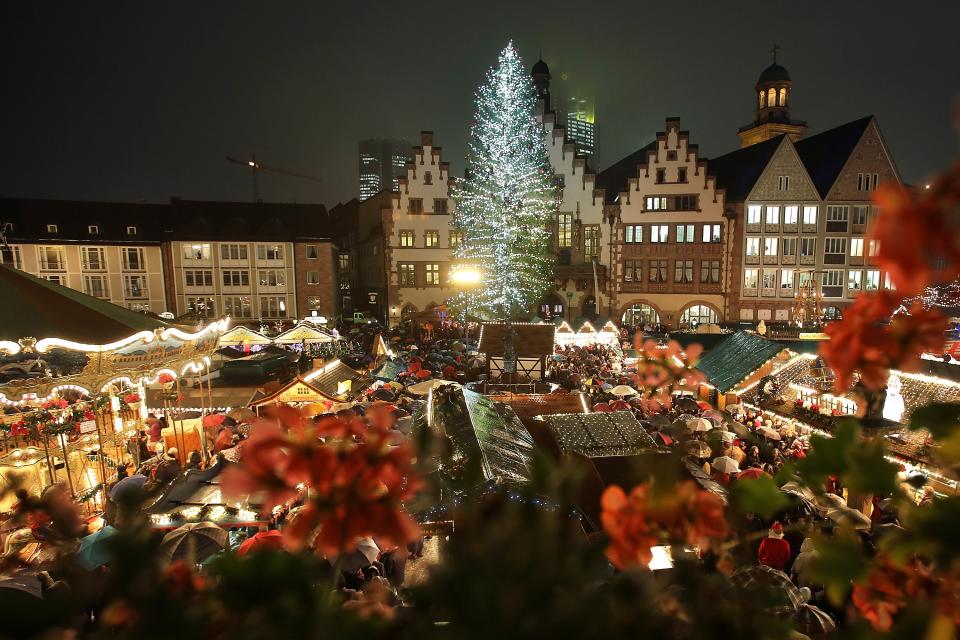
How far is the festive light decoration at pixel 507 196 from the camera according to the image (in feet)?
98.0

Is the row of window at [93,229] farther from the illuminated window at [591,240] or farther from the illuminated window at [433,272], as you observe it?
the illuminated window at [591,240]

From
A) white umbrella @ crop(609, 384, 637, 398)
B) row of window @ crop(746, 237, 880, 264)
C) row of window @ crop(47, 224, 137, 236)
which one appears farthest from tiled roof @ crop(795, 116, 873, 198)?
row of window @ crop(47, 224, 137, 236)

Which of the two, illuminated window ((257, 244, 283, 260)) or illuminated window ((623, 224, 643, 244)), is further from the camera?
illuminated window ((257, 244, 283, 260))

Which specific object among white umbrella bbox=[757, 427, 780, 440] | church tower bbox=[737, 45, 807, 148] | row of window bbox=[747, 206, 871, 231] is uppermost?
church tower bbox=[737, 45, 807, 148]

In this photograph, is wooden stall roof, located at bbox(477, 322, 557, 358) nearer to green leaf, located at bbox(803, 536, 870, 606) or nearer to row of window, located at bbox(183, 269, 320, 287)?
green leaf, located at bbox(803, 536, 870, 606)

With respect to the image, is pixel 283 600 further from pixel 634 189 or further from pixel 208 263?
pixel 208 263

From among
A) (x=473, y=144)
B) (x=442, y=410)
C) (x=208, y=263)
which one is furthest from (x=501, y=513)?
(x=208, y=263)

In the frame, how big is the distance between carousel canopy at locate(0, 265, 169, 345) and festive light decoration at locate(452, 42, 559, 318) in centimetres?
2226

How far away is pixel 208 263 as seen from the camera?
131ft

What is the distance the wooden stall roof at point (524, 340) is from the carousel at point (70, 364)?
1004cm

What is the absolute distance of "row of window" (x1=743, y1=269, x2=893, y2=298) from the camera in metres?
32.8

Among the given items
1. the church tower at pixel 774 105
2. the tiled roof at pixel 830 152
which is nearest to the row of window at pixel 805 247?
the tiled roof at pixel 830 152

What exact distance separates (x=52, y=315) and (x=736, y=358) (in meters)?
17.5

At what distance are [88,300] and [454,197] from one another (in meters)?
27.7
